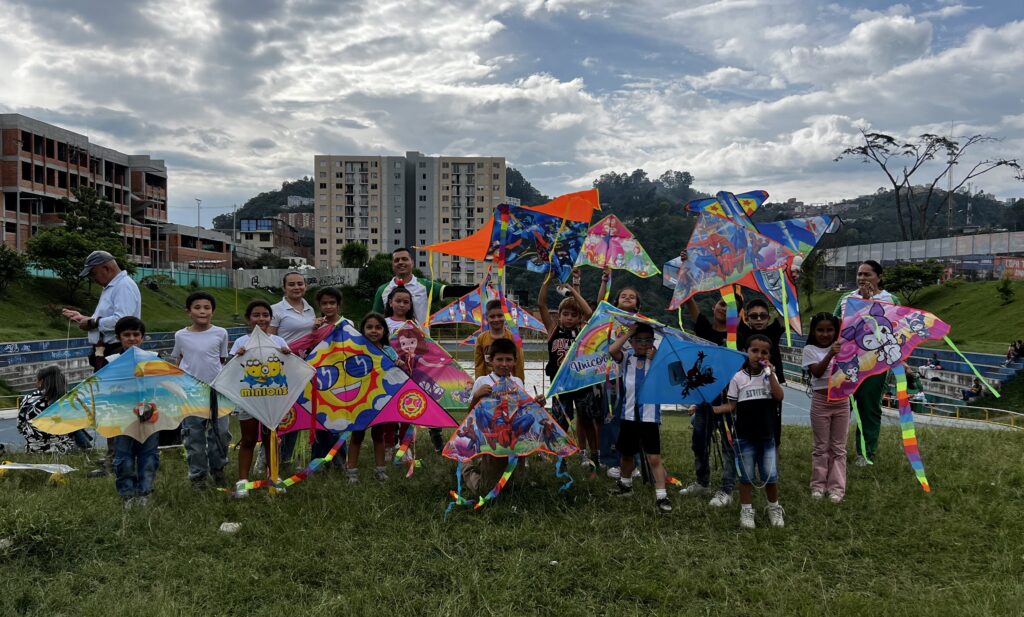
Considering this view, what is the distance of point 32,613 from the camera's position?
12.2ft

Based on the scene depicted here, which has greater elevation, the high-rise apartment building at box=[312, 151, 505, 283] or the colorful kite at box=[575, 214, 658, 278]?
the high-rise apartment building at box=[312, 151, 505, 283]

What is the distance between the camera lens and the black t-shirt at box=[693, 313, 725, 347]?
21.5 ft

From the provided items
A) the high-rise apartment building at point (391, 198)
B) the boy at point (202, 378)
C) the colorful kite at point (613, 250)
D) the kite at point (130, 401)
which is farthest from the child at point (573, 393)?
the high-rise apartment building at point (391, 198)

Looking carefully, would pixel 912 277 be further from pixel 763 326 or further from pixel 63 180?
pixel 63 180

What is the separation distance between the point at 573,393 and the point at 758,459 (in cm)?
190

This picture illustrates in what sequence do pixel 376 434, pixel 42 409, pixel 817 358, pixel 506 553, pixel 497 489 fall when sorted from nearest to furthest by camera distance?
pixel 506 553
pixel 497 489
pixel 817 358
pixel 376 434
pixel 42 409

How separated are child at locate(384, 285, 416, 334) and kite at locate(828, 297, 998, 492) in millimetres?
4159

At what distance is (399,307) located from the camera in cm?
695

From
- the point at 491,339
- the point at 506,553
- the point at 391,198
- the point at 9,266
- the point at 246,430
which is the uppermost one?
the point at 391,198

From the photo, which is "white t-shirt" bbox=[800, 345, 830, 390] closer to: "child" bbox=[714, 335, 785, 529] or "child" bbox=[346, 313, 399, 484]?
"child" bbox=[714, 335, 785, 529]

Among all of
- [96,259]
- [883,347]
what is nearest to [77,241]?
[96,259]

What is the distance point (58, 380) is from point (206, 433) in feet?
10.7

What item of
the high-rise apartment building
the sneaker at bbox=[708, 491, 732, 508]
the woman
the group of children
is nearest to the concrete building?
the high-rise apartment building

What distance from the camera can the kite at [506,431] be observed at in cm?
554
